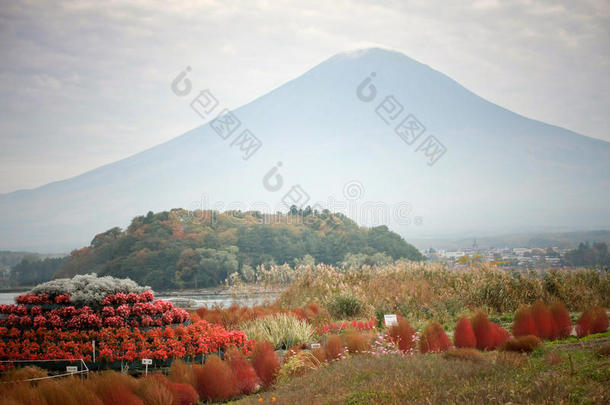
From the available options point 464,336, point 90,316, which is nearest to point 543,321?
point 464,336

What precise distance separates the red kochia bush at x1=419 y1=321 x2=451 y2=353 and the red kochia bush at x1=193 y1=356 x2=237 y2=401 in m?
2.72

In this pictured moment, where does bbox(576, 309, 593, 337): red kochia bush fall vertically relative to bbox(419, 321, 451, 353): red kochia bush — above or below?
below

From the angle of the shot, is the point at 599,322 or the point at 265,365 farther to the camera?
the point at 599,322

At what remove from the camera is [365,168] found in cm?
12562

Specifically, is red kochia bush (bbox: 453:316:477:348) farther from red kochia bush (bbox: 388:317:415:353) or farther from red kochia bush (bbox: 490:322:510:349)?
red kochia bush (bbox: 388:317:415:353)

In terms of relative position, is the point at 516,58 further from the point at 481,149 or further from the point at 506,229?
the point at 506,229

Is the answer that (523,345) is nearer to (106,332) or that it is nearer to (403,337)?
(403,337)

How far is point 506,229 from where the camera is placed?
113 meters

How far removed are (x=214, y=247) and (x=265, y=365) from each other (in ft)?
123

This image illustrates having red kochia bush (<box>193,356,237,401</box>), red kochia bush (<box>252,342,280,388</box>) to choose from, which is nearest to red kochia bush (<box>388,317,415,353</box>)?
red kochia bush (<box>252,342,280,388</box>)

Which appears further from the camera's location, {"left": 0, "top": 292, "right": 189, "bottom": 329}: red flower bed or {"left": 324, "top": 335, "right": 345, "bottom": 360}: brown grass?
{"left": 0, "top": 292, "right": 189, "bottom": 329}: red flower bed

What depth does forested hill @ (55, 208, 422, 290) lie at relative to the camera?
39.3 m

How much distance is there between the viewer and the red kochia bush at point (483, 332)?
309 inches

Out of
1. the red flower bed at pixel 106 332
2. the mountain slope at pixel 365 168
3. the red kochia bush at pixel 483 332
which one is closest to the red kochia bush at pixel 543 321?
the red kochia bush at pixel 483 332
